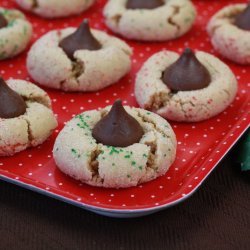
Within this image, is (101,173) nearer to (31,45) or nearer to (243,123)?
(243,123)

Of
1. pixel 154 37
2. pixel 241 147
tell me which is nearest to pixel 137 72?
pixel 154 37

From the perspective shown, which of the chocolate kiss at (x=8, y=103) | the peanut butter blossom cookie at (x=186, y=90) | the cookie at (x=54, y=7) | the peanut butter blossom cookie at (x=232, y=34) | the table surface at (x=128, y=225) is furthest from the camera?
the cookie at (x=54, y=7)

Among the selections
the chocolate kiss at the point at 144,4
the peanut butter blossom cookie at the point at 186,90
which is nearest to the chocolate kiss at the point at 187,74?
the peanut butter blossom cookie at the point at 186,90

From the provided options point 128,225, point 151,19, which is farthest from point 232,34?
point 128,225

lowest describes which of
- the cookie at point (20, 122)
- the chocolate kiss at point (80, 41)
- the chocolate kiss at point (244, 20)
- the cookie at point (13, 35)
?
the cookie at point (13, 35)

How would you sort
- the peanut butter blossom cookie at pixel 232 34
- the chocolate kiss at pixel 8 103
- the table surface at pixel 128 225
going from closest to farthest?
the table surface at pixel 128 225, the chocolate kiss at pixel 8 103, the peanut butter blossom cookie at pixel 232 34

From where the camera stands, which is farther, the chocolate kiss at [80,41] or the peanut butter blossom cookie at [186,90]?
the chocolate kiss at [80,41]

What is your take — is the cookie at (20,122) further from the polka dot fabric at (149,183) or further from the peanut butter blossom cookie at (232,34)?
the peanut butter blossom cookie at (232,34)

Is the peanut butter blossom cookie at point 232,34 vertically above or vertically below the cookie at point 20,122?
above
